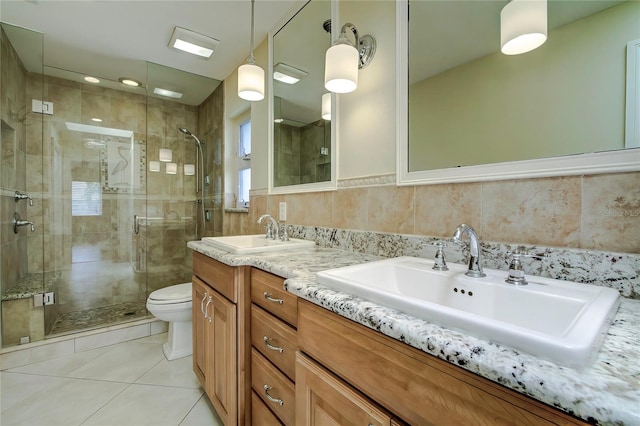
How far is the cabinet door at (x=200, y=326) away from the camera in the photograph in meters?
1.40

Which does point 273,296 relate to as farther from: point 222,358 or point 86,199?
point 86,199

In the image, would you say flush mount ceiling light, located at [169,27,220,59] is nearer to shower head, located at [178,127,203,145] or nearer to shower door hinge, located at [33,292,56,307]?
shower head, located at [178,127,203,145]

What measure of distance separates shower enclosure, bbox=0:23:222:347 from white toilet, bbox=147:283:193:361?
603mm

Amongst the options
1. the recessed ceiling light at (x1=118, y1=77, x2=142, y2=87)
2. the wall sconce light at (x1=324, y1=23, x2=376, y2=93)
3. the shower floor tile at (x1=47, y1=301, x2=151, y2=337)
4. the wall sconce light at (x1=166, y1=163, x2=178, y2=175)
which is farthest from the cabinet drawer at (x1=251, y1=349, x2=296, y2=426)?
the recessed ceiling light at (x1=118, y1=77, x2=142, y2=87)

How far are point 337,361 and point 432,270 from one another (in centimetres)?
41

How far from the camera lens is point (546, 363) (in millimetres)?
357

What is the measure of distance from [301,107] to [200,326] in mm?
1383

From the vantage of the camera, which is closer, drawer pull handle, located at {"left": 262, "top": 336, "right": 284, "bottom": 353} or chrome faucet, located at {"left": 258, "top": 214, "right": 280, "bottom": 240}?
drawer pull handle, located at {"left": 262, "top": 336, "right": 284, "bottom": 353}

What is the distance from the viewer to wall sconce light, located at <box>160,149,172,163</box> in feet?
9.72

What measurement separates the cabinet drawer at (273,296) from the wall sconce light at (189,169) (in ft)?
7.87

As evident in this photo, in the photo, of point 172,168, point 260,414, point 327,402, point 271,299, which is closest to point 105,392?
point 260,414

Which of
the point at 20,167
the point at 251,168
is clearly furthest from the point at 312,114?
the point at 20,167

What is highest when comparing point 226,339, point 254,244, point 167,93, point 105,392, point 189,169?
point 167,93

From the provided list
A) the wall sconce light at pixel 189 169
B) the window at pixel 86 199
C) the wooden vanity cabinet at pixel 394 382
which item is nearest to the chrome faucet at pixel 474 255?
the wooden vanity cabinet at pixel 394 382
